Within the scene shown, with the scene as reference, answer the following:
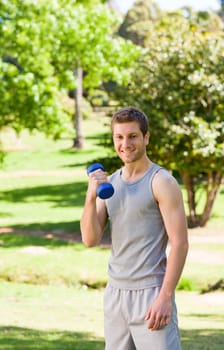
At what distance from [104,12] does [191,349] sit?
1810 cm

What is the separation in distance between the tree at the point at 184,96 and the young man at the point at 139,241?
16.6m

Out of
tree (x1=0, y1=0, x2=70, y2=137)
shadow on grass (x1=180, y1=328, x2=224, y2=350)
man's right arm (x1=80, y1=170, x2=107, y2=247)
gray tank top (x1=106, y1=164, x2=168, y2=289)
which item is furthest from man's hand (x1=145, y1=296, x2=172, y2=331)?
tree (x1=0, y1=0, x2=70, y2=137)

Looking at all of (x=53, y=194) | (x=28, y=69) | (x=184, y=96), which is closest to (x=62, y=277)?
(x=184, y=96)

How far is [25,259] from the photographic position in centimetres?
1742

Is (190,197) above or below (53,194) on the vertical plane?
above

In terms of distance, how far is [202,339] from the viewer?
8547 millimetres

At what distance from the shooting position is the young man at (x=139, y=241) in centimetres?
408

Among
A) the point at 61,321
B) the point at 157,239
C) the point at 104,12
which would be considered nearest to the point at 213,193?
the point at 104,12

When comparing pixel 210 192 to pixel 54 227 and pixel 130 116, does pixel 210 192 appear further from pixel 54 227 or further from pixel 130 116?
pixel 130 116

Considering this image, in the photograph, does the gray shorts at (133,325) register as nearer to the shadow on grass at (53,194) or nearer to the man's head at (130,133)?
the man's head at (130,133)

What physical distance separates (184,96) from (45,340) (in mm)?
14291

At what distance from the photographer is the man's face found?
13.8 ft

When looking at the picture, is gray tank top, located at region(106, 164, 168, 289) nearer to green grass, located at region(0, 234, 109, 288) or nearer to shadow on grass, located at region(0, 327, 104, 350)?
shadow on grass, located at region(0, 327, 104, 350)

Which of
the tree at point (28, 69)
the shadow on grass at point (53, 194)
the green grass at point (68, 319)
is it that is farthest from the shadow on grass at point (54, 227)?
the green grass at point (68, 319)
